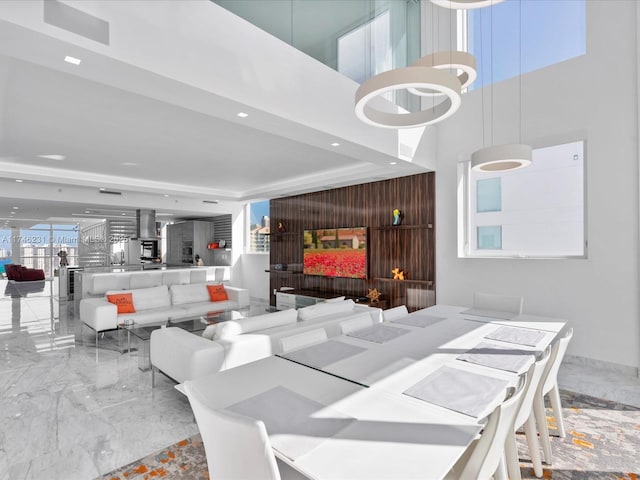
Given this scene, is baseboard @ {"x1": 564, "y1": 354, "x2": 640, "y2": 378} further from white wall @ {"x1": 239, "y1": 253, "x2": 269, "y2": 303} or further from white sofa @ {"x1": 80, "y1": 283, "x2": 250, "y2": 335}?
white wall @ {"x1": 239, "y1": 253, "x2": 269, "y2": 303}

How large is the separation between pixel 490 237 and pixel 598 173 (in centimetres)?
144

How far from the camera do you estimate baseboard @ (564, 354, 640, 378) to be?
12.0 ft

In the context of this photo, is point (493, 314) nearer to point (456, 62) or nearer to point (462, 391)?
point (462, 391)

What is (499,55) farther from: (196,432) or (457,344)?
(196,432)

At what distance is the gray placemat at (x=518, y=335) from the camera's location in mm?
2381

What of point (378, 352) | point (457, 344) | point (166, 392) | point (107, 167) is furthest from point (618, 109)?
point (107, 167)

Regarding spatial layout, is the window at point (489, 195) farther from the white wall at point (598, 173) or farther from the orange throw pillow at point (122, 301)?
the orange throw pillow at point (122, 301)

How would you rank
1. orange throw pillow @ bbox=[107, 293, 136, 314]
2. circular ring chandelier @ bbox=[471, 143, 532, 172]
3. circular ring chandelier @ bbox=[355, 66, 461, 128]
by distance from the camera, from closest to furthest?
circular ring chandelier @ bbox=[355, 66, 461, 128] < circular ring chandelier @ bbox=[471, 143, 532, 172] < orange throw pillow @ bbox=[107, 293, 136, 314]

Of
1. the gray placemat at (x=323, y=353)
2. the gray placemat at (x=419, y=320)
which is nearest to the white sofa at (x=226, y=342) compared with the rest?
the gray placemat at (x=323, y=353)

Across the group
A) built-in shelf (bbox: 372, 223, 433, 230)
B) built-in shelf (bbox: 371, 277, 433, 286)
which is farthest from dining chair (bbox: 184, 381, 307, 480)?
built-in shelf (bbox: 372, 223, 433, 230)

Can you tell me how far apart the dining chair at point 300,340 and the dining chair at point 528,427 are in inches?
49.6

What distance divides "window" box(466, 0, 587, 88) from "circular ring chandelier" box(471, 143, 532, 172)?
85.5 inches

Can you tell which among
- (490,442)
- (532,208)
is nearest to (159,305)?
(490,442)

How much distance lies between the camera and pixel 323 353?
7.11ft
